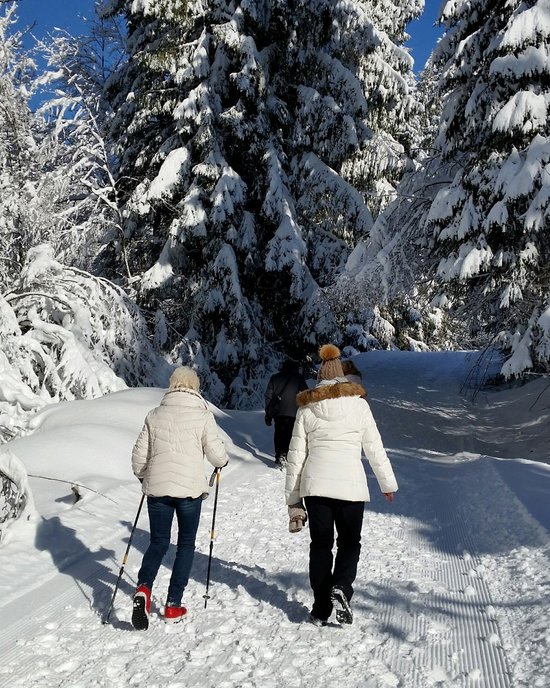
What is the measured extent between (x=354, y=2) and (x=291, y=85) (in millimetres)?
2591

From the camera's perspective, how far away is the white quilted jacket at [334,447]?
4363 millimetres

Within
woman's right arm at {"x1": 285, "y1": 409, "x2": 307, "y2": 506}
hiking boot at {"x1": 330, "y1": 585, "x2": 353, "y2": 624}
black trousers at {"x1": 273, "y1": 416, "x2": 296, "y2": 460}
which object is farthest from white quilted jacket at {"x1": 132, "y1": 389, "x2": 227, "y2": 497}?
black trousers at {"x1": 273, "y1": 416, "x2": 296, "y2": 460}

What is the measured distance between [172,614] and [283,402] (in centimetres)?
625

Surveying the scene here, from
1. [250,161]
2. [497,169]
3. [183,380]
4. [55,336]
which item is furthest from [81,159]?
[183,380]

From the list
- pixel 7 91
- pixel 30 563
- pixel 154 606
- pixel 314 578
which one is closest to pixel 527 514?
pixel 314 578

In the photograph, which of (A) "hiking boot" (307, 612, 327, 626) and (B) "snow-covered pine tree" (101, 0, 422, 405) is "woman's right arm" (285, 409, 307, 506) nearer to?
(A) "hiking boot" (307, 612, 327, 626)

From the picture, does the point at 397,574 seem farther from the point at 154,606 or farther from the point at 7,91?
the point at 7,91

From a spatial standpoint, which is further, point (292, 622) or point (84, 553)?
point (84, 553)

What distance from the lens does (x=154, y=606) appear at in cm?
473

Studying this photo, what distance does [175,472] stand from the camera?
4.50 meters

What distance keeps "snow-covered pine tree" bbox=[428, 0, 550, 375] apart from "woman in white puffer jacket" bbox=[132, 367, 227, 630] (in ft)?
22.0

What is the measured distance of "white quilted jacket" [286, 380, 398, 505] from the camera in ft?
14.3

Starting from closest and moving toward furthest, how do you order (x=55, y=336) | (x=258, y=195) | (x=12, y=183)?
(x=55, y=336), (x=12, y=183), (x=258, y=195)

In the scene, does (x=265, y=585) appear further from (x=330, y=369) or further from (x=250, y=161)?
(x=250, y=161)
